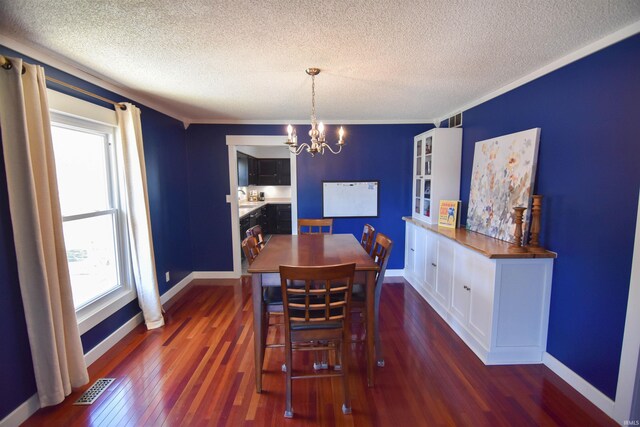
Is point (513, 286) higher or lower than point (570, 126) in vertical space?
lower

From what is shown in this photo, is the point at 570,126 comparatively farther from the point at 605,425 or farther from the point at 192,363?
the point at 192,363

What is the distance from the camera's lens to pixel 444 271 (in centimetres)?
296

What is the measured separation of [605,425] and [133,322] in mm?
3685

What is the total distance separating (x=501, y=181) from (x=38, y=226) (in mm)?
3435

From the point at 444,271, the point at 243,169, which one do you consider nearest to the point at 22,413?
the point at 444,271

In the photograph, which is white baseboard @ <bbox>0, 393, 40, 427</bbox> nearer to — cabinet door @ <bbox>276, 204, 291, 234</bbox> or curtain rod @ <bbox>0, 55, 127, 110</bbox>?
curtain rod @ <bbox>0, 55, 127, 110</bbox>

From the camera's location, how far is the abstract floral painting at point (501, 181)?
2277 mm

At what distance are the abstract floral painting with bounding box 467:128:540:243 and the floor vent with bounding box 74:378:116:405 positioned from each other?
330 centimetres

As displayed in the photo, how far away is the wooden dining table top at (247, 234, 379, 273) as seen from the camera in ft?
6.60

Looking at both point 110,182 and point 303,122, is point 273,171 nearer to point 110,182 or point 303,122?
point 303,122

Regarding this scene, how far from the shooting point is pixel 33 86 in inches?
65.6

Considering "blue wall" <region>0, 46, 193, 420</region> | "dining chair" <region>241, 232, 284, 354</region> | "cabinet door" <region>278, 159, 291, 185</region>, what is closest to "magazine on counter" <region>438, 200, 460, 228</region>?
"dining chair" <region>241, 232, 284, 354</region>

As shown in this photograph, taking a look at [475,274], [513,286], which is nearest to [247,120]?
[475,274]

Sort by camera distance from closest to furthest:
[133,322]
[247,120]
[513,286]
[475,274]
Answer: [513,286] → [475,274] → [133,322] → [247,120]
